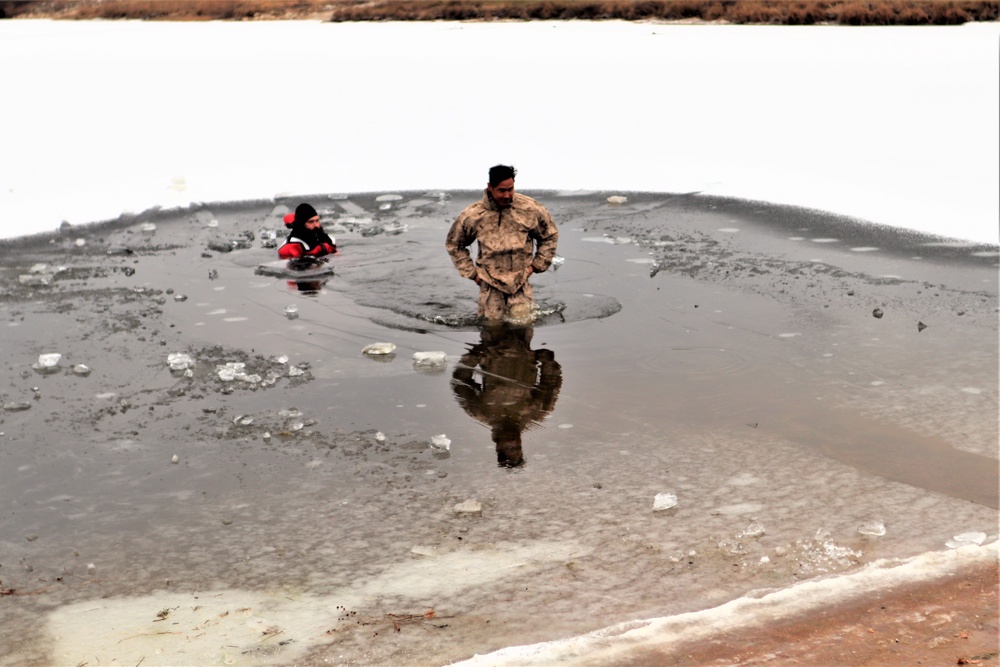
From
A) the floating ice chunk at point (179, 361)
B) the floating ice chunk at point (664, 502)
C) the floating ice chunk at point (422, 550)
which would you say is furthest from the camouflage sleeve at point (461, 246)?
the floating ice chunk at point (422, 550)

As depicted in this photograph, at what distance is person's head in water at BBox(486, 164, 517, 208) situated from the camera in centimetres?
780

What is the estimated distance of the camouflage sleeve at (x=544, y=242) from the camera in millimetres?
8117

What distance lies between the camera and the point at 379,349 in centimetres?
761

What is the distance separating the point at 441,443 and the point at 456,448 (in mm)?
88

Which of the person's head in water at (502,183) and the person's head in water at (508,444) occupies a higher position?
the person's head in water at (502,183)

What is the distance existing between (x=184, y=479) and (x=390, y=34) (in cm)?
1688

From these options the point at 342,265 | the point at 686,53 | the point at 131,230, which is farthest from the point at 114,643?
the point at 686,53

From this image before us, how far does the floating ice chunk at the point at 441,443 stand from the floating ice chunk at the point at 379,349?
1.73 metres

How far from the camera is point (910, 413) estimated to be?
6309 millimetres

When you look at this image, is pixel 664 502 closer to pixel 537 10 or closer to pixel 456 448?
pixel 456 448

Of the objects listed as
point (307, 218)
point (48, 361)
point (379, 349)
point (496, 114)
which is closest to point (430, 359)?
point (379, 349)

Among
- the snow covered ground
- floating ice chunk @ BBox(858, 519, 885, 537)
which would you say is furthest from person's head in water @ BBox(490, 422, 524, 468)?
the snow covered ground

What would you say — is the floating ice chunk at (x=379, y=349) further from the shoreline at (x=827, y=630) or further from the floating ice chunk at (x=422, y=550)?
the shoreline at (x=827, y=630)

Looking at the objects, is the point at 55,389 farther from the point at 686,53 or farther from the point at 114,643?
the point at 686,53
